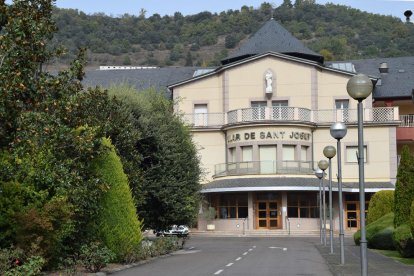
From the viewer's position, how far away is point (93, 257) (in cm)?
1970

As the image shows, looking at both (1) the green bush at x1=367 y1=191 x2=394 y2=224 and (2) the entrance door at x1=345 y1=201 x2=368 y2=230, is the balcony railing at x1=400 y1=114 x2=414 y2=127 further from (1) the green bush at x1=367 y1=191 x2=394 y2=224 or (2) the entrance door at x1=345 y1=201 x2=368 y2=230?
(1) the green bush at x1=367 y1=191 x2=394 y2=224

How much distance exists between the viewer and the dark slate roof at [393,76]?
60.7 m

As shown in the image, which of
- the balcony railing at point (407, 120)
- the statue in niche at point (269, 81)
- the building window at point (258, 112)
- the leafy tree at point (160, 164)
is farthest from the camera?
the balcony railing at point (407, 120)

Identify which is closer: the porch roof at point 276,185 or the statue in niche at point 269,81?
the porch roof at point 276,185

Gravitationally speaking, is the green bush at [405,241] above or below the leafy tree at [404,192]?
below

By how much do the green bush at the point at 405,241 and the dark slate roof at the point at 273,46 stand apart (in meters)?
37.6

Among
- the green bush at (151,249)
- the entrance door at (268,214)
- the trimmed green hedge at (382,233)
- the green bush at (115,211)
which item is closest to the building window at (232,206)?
the entrance door at (268,214)

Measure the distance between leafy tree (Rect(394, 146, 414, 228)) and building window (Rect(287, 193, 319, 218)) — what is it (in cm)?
2883

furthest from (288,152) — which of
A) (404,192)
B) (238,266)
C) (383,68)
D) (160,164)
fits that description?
(238,266)

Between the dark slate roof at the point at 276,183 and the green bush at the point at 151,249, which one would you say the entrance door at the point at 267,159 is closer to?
the dark slate roof at the point at 276,183

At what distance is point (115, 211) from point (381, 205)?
18090 mm

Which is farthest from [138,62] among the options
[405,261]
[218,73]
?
[405,261]

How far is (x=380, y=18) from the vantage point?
497 ft

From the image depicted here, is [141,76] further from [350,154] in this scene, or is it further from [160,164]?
[160,164]
